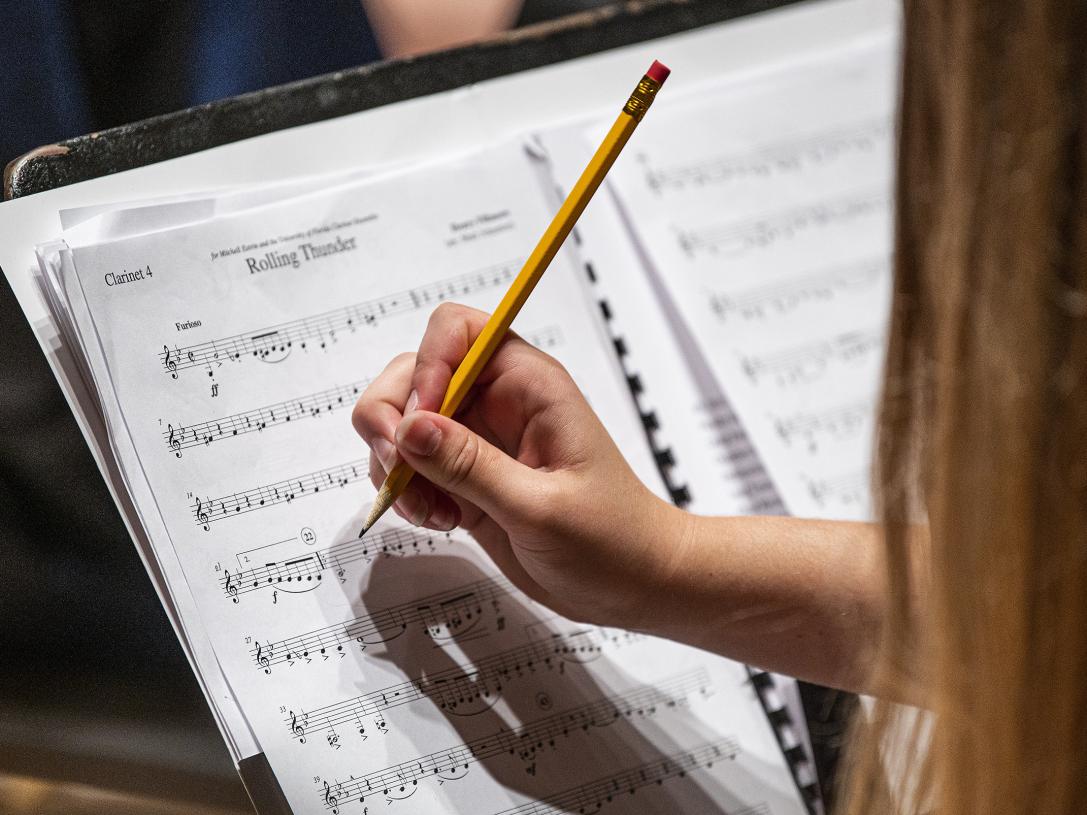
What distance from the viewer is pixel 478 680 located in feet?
1.75

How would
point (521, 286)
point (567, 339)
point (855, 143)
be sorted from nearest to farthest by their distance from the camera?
point (521, 286)
point (567, 339)
point (855, 143)

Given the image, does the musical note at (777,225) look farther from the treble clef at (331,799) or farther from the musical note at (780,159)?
the treble clef at (331,799)

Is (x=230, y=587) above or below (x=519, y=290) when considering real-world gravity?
below

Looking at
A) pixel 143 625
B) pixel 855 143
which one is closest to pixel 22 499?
pixel 143 625

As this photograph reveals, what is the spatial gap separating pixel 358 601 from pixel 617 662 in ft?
0.49

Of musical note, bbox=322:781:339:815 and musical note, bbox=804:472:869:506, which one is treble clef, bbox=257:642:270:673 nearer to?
musical note, bbox=322:781:339:815

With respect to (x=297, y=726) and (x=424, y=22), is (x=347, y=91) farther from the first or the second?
(x=297, y=726)

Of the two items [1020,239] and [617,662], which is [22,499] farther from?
→ [1020,239]

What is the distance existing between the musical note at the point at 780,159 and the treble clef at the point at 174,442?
0.36 metres

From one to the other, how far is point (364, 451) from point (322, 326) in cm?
8

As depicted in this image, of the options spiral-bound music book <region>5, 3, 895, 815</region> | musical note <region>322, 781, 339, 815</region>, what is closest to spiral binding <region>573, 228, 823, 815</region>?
spiral-bound music book <region>5, 3, 895, 815</region>

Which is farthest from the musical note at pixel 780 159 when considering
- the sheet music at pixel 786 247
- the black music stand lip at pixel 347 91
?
the black music stand lip at pixel 347 91

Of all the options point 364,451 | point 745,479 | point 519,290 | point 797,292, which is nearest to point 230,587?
point 364,451

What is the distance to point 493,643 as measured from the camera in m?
0.54
